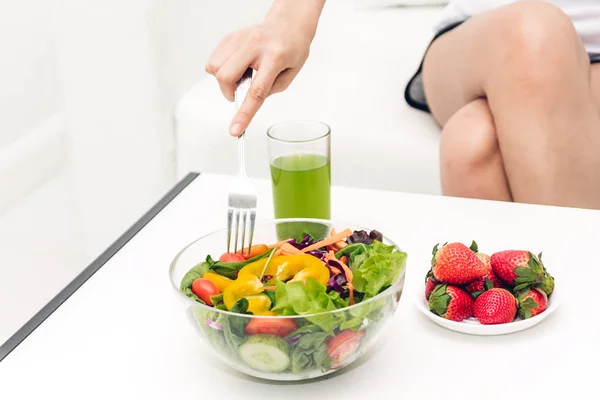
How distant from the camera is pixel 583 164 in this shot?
1302 millimetres

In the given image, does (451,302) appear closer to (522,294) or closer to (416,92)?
(522,294)

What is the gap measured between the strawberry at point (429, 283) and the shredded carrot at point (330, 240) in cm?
10

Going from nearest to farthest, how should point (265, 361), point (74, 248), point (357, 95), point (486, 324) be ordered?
point (265, 361) → point (486, 324) → point (357, 95) → point (74, 248)

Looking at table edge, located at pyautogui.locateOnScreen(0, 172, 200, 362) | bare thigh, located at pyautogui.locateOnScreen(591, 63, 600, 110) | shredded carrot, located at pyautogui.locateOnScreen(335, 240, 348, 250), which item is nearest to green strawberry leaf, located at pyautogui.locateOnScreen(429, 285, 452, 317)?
shredded carrot, located at pyautogui.locateOnScreen(335, 240, 348, 250)

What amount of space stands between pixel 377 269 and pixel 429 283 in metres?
0.15

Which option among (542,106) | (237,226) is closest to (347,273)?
(237,226)

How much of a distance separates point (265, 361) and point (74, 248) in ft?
5.61

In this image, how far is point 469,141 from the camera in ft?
4.50

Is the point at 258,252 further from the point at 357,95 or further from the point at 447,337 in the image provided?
the point at 357,95

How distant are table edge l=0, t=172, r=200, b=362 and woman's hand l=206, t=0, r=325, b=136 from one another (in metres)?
0.25

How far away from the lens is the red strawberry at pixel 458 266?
2.89 ft

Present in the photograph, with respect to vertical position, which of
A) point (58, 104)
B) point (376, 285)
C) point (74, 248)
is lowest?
point (74, 248)

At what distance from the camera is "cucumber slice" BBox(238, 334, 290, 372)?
2.42ft

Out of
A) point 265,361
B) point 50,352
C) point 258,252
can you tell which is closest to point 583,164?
point 258,252
